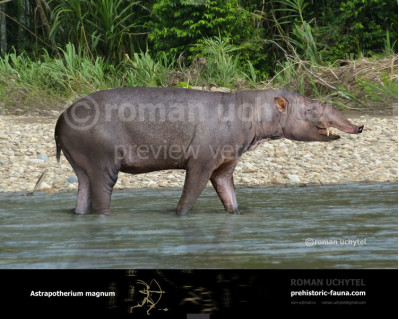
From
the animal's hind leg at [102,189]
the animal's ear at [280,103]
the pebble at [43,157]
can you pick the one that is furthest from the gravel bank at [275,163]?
the animal's ear at [280,103]

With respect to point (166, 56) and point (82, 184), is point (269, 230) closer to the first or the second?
point (82, 184)

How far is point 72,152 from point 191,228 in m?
1.52

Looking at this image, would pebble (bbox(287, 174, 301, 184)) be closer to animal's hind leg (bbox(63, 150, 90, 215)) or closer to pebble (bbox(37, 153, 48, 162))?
animal's hind leg (bbox(63, 150, 90, 215))

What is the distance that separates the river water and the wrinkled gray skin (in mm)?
525

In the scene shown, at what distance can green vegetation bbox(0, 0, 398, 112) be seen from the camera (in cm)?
1672

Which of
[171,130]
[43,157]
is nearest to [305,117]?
[171,130]

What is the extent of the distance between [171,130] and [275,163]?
162 inches

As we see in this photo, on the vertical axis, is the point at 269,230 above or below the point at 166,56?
above

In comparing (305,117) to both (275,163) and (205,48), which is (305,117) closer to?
(275,163)

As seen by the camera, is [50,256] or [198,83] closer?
[50,256]

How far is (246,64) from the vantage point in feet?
64.8

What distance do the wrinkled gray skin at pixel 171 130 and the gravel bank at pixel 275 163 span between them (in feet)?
8.65
